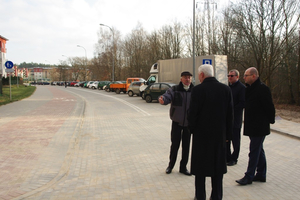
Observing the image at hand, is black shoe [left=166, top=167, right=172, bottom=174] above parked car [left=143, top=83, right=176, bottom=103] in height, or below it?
below

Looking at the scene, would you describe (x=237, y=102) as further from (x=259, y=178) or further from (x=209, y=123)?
(x=209, y=123)

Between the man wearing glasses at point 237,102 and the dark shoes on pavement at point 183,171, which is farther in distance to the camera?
the man wearing glasses at point 237,102

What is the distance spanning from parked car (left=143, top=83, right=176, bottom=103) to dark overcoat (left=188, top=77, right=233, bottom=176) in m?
16.5

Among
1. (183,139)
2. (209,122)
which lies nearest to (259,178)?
(183,139)

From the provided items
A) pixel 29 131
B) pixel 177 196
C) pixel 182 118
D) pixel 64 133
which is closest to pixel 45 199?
pixel 177 196

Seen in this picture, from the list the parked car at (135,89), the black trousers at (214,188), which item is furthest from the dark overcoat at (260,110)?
the parked car at (135,89)

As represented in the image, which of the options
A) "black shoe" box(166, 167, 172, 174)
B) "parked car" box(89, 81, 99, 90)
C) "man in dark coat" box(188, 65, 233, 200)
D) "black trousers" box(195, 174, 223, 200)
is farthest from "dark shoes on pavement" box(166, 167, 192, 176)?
"parked car" box(89, 81, 99, 90)

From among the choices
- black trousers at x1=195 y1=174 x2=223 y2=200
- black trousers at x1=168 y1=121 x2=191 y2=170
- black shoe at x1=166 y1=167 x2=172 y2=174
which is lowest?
black shoe at x1=166 y1=167 x2=172 y2=174

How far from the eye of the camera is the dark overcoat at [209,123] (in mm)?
3326

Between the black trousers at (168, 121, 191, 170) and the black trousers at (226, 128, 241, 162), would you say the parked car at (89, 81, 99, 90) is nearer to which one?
the black trousers at (226, 128, 241, 162)

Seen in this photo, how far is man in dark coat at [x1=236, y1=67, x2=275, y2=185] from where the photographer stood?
Result: 13.7ft

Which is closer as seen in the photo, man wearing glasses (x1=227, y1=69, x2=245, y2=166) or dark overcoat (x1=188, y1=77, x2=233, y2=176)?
dark overcoat (x1=188, y1=77, x2=233, y2=176)

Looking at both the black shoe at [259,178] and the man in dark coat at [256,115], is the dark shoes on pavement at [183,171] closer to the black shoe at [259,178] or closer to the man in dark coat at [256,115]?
the man in dark coat at [256,115]

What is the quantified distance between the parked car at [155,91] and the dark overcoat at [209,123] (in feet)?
54.2
